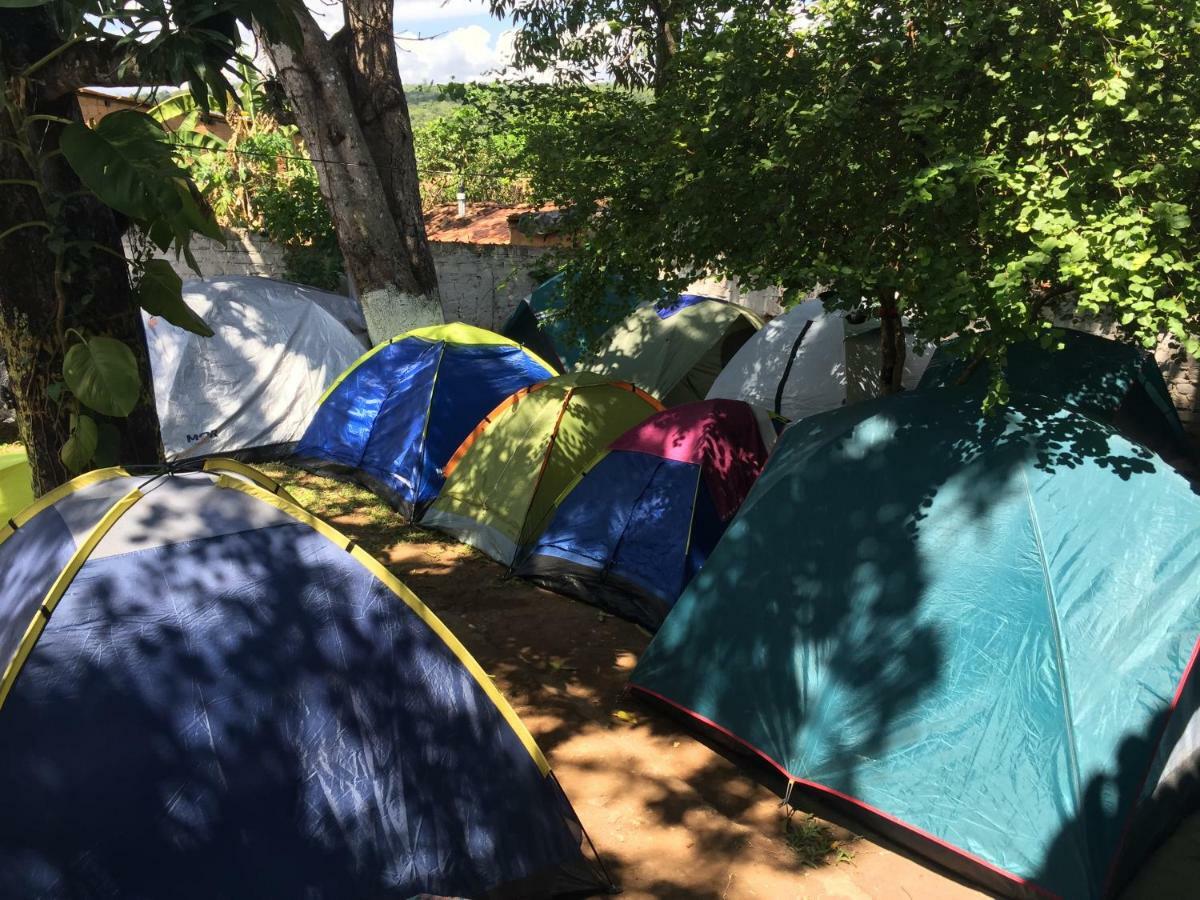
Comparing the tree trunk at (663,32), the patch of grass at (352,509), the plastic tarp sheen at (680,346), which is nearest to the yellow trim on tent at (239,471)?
the patch of grass at (352,509)

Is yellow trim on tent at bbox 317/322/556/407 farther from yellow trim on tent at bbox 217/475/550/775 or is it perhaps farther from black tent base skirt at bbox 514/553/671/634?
yellow trim on tent at bbox 217/475/550/775

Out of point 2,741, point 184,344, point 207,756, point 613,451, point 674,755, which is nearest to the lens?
point 2,741

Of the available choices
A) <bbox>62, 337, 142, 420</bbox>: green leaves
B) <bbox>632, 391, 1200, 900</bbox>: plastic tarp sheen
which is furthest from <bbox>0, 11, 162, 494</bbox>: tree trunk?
<bbox>632, 391, 1200, 900</bbox>: plastic tarp sheen

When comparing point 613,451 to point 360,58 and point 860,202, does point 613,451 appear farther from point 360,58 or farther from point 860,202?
point 360,58

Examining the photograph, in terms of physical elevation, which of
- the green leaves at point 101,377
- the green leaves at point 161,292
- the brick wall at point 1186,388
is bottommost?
the brick wall at point 1186,388

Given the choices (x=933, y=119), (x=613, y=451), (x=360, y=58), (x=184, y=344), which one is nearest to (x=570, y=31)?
(x=360, y=58)

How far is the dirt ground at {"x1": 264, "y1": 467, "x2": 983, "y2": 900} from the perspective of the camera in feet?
11.9

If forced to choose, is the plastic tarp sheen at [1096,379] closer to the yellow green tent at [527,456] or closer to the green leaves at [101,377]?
the yellow green tent at [527,456]

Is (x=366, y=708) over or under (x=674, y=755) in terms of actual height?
over

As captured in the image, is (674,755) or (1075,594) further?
(674,755)

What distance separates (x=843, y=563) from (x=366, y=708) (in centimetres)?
210

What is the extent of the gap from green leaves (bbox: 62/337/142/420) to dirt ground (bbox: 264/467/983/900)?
2.45m

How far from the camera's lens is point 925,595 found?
381 centimetres

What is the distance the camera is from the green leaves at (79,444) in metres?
3.50
